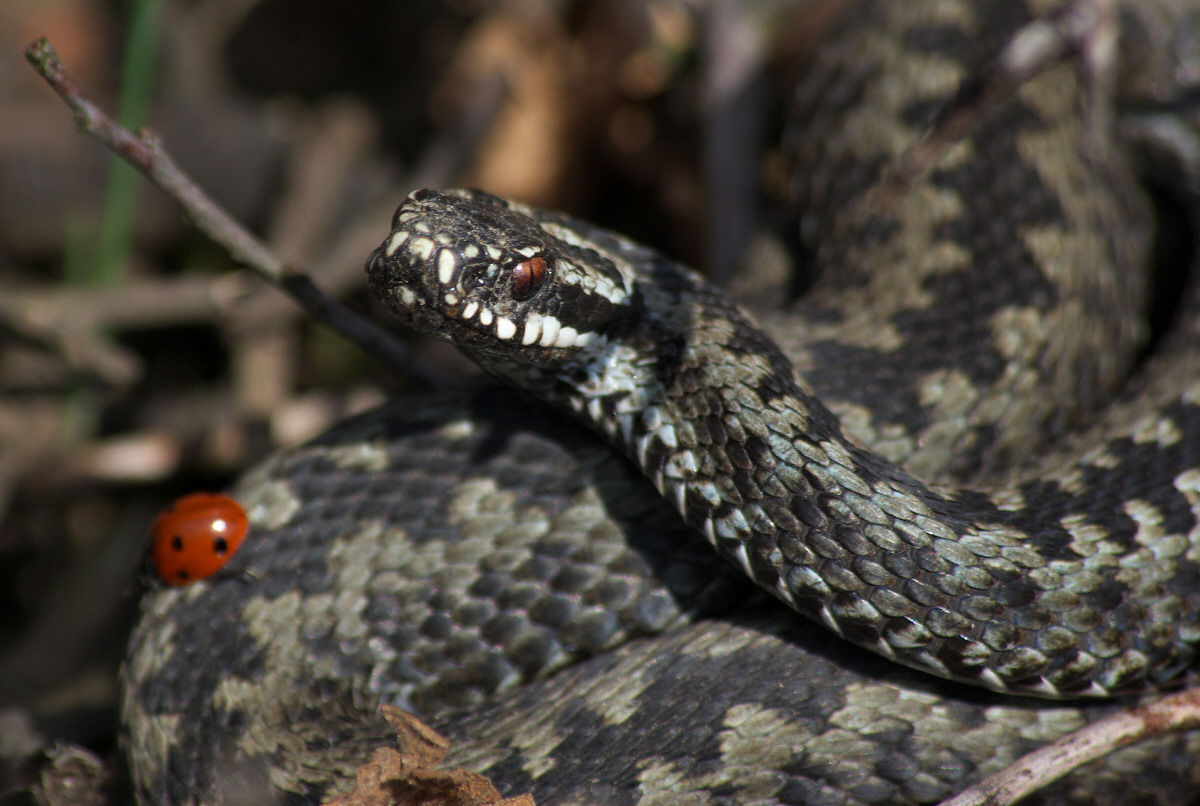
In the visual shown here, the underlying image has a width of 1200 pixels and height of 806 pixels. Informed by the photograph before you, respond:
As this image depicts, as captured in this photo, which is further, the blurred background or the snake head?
the blurred background

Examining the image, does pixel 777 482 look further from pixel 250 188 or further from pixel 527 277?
pixel 250 188

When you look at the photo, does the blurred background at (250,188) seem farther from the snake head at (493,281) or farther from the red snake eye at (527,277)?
the red snake eye at (527,277)

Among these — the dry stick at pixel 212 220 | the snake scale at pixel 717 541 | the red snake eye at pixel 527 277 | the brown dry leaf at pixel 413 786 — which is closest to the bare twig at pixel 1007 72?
the snake scale at pixel 717 541

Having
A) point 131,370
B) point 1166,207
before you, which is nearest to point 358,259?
point 131,370

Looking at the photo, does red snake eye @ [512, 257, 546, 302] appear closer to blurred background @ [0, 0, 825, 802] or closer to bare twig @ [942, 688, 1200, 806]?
bare twig @ [942, 688, 1200, 806]

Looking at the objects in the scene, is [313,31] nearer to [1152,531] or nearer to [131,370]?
[131,370]

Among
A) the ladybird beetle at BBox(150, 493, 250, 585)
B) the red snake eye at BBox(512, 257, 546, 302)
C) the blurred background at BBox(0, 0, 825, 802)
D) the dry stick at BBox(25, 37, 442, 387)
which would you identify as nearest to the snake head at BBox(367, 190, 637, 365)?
the red snake eye at BBox(512, 257, 546, 302)
